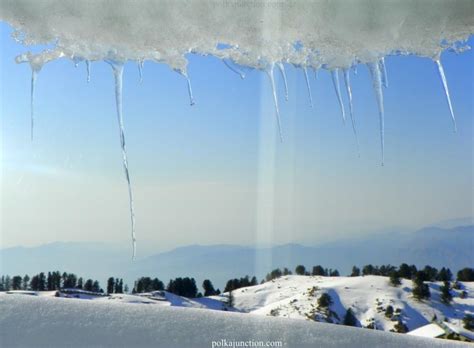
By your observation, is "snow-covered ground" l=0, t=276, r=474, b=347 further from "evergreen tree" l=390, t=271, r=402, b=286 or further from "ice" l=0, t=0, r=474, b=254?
"evergreen tree" l=390, t=271, r=402, b=286

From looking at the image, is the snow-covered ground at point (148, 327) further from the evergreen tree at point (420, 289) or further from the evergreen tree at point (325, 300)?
the evergreen tree at point (325, 300)

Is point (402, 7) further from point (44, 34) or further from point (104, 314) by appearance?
point (104, 314)

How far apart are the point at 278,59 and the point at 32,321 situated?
221 cm

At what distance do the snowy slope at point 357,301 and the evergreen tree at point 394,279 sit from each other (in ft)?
1.95

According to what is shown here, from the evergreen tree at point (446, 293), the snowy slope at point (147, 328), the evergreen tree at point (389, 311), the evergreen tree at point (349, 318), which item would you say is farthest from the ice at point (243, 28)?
the evergreen tree at point (389, 311)

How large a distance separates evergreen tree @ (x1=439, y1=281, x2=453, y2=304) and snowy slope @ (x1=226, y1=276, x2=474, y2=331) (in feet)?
1.84

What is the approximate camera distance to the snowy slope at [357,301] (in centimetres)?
5269

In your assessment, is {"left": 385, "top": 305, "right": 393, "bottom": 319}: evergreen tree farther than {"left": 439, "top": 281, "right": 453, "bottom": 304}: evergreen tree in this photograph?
Yes

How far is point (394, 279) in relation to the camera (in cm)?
5725

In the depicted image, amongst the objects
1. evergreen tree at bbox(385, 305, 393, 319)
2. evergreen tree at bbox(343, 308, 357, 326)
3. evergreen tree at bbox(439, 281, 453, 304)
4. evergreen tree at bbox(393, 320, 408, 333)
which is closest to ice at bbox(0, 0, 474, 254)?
evergreen tree at bbox(343, 308, 357, 326)

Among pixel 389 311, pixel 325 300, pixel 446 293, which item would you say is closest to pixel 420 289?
pixel 446 293

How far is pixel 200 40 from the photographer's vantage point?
2781 millimetres

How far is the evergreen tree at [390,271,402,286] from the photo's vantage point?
56119 millimetres

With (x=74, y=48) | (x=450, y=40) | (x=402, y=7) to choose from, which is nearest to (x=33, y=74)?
(x=74, y=48)
